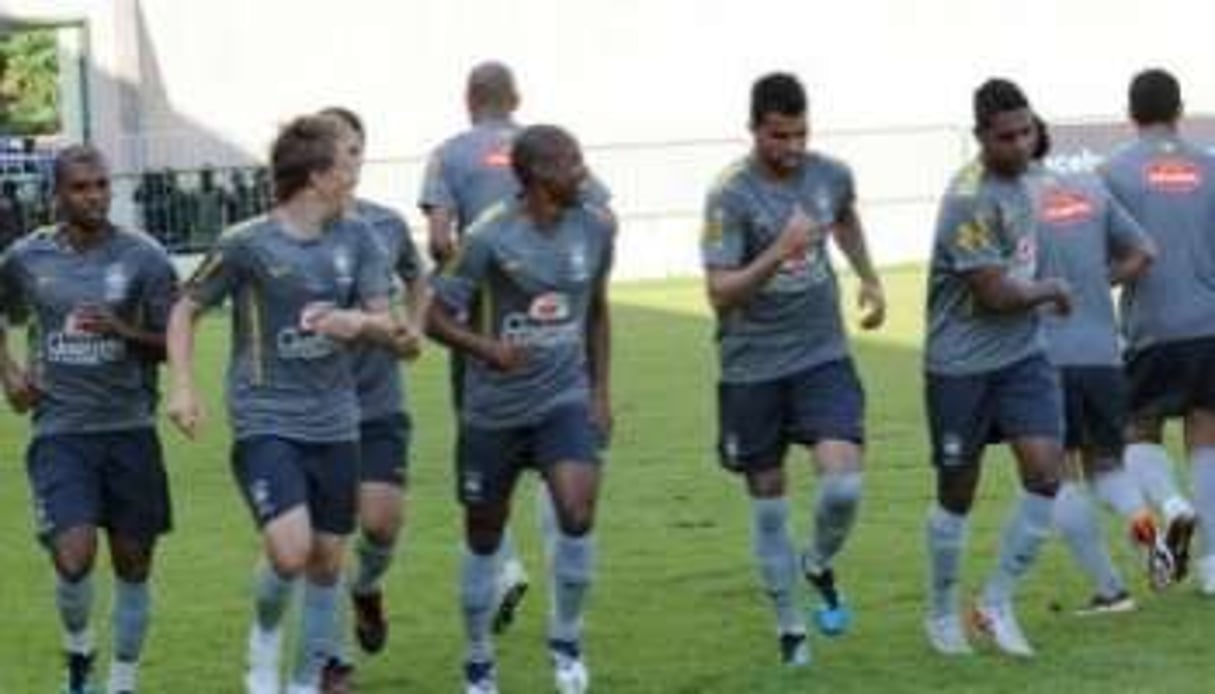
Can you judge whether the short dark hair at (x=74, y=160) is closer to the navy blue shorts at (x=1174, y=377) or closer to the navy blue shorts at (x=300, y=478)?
the navy blue shorts at (x=300, y=478)

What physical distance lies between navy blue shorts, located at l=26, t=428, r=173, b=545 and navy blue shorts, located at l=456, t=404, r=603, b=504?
1.07m

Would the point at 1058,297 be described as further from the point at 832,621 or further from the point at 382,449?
the point at 382,449

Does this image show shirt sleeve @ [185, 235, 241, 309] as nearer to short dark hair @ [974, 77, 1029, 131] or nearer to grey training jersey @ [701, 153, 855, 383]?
grey training jersey @ [701, 153, 855, 383]

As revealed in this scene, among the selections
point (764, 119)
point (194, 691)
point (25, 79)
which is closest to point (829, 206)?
point (764, 119)

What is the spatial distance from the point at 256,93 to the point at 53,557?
3565 centimetres

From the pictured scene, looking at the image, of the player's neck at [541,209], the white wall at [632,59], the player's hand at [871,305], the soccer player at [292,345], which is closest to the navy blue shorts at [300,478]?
the soccer player at [292,345]

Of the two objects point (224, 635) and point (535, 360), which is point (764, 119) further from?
point (224, 635)

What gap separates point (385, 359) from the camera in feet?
35.2

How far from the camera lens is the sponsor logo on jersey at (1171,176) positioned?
38.9 ft

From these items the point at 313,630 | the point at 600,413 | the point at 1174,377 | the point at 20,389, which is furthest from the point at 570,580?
the point at 1174,377

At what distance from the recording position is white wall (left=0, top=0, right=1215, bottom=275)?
143ft

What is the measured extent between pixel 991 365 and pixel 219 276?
2.83m

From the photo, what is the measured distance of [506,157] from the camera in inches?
491

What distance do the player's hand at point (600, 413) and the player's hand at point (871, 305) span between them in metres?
1.06
